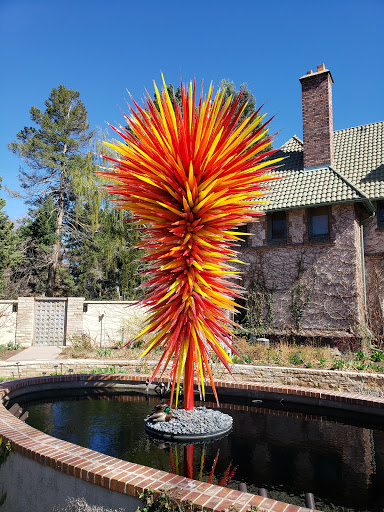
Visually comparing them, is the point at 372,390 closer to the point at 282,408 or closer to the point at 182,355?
the point at 282,408

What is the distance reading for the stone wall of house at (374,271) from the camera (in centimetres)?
1471

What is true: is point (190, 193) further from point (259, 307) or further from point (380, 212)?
point (380, 212)

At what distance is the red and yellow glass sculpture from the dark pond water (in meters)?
1.02

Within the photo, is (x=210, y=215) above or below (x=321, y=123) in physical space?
below

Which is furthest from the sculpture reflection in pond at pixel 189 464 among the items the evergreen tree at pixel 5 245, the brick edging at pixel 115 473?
the evergreen tree at pixel 5 245

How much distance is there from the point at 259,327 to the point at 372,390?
7.52m

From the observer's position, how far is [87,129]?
31.4 m

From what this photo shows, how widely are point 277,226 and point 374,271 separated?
159 inches

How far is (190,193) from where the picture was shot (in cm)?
396

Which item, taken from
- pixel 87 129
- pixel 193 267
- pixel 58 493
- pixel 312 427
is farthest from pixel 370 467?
pixel 87 129

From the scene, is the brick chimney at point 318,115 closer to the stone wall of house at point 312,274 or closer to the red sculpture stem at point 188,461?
the stone wall of house at point 312,274

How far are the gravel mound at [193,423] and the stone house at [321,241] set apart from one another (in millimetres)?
10274

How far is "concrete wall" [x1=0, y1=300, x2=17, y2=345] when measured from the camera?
15273mm

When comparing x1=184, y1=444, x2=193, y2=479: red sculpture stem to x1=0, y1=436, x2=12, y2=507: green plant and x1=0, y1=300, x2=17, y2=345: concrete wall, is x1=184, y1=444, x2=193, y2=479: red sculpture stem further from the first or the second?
x1=0, y1=300, x2=17, y2=345: concrete wall
